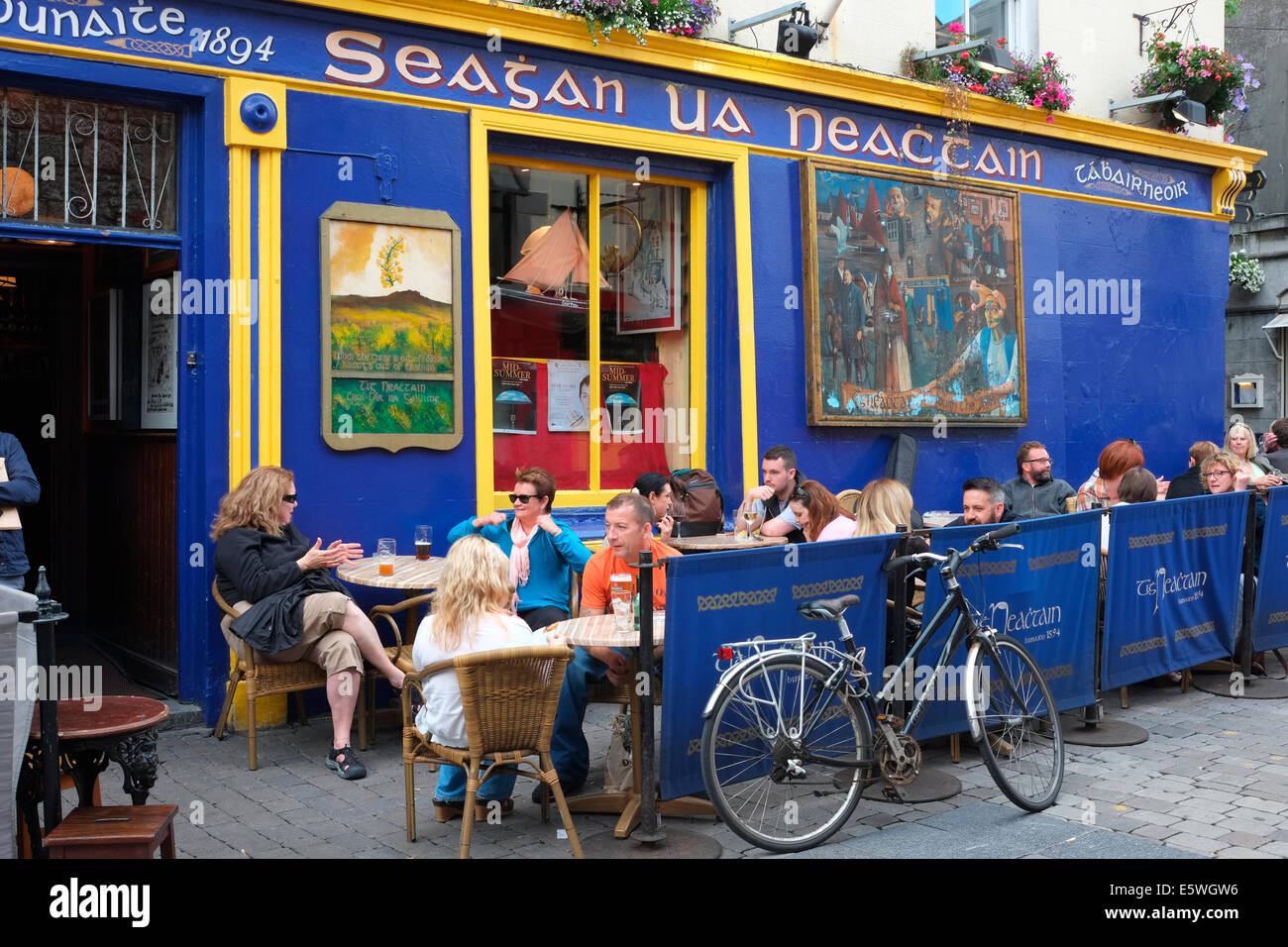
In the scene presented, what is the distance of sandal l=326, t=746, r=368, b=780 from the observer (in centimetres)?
599

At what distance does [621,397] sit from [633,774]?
417 centimetres

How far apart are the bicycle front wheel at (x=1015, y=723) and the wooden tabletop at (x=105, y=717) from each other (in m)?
3.37

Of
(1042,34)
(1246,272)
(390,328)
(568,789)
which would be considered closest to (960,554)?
(568,789)

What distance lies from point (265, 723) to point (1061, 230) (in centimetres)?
859

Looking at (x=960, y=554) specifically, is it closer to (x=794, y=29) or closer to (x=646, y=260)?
(x=646, y=260)

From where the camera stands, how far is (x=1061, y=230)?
11.4 metres

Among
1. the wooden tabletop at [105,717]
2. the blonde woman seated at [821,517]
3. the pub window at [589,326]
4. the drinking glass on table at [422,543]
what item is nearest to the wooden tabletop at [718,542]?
the blonde woman seated at [821,517]

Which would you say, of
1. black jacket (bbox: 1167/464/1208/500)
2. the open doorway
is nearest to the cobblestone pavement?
the open doorway

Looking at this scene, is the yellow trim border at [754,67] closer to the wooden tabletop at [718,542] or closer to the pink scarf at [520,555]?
the pink scarf at [520,555]

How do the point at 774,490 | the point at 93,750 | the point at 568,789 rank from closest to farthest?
1. the point at 93,750
2. the point at 568,789
3. the point at 774,490

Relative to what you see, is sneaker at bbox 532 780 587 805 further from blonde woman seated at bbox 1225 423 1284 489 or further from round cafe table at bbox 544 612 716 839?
blonde woman seated at bbox 1225 423 1284 489

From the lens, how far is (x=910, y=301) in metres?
10.1
